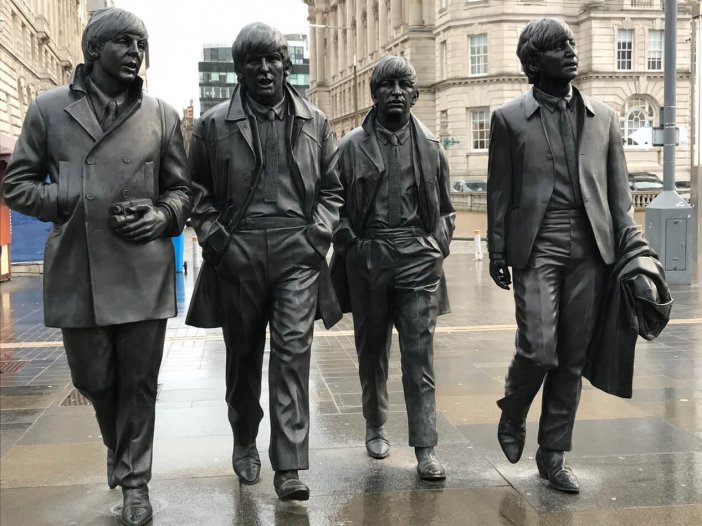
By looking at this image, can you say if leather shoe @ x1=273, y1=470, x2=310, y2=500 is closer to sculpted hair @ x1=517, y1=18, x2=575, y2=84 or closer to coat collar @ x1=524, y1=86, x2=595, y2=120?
coat collar @ x1=524, y1=86, x2=595, y2=120

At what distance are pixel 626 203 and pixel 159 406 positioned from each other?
3.80 meters

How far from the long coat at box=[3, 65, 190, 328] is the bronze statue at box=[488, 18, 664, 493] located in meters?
1.87

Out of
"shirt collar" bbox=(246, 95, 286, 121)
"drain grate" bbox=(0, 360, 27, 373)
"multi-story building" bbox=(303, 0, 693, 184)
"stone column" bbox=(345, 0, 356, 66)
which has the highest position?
"stone column" bbox=(345, 0, 356, 66)

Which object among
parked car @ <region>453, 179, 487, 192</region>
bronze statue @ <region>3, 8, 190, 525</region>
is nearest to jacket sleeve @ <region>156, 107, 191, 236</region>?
bronze statue @ <region>3, 8, 190, 525</region>

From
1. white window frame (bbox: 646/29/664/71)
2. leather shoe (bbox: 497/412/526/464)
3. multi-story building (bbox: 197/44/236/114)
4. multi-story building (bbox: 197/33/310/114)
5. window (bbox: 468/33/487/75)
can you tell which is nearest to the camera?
leather shoe (bbox: 497/412/526/464)

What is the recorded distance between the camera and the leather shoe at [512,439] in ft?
15.9

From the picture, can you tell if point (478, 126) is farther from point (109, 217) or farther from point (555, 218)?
point (109, 217)

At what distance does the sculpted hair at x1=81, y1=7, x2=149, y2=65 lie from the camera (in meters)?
4.01

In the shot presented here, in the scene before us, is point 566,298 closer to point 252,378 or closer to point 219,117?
point 252,378

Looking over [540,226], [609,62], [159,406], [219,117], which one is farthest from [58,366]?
[609,62]

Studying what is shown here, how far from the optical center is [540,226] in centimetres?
460

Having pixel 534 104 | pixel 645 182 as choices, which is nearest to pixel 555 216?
pixel 534 104

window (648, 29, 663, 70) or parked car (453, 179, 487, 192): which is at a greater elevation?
window (648, 29, 663, 70)

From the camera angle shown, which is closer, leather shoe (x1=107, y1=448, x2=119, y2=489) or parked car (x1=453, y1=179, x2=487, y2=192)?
leather shoe (x1=107, y1=448, x2=119, y2=489)
